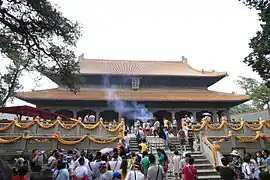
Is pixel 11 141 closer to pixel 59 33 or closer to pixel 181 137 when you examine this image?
pixel 59 33

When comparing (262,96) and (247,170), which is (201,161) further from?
(262,96)

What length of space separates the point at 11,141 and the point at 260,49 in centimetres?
1444

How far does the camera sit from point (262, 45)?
448 inches

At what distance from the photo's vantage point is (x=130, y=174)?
168 inches

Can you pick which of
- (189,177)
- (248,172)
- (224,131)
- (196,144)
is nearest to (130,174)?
(189,177)

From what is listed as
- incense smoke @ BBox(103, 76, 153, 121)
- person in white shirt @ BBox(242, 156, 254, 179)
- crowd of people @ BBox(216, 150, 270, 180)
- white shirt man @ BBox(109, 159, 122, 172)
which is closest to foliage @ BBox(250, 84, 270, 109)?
incense smoke @ BBox(103, 76, 153, 121)

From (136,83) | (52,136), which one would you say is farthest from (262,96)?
(52,136)

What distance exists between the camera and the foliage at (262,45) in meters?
11.0

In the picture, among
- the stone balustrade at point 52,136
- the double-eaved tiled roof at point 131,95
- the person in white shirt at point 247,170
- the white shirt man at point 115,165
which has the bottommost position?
the person in white shirt at point 247,170

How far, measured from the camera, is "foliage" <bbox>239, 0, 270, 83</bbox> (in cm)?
1095

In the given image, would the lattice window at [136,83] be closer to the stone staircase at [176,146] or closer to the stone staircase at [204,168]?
the stone staircase at [176,146]

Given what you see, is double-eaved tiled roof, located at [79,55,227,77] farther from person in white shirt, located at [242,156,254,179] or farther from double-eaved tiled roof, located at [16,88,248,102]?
person in white shirt, located at [242,156,254,179]

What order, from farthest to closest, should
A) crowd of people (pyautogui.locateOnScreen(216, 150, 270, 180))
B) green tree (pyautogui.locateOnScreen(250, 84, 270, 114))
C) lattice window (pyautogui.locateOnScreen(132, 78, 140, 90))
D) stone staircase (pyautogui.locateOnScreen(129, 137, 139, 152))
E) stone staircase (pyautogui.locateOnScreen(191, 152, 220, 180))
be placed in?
green tree (pyautogui.locateOnScreen(250, 84, 270, 114)) → lattice window (pyautogui.locateOnScreen(132, 78, 140, 90)) → stone staircase (pyautogui.locateOnScreen(129, 137, 139, 152)) → stone staircase (pyautogui.locateOnScreen(191, 152, 220, 180)) → crowd of people (pyautogui.locateOnScreen(216, 150, 270, 180))

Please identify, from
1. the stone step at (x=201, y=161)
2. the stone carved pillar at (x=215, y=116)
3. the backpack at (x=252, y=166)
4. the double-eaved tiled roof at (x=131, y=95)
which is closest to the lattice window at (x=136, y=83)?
the double-eaved tiled roof at (x=131, y=95)
